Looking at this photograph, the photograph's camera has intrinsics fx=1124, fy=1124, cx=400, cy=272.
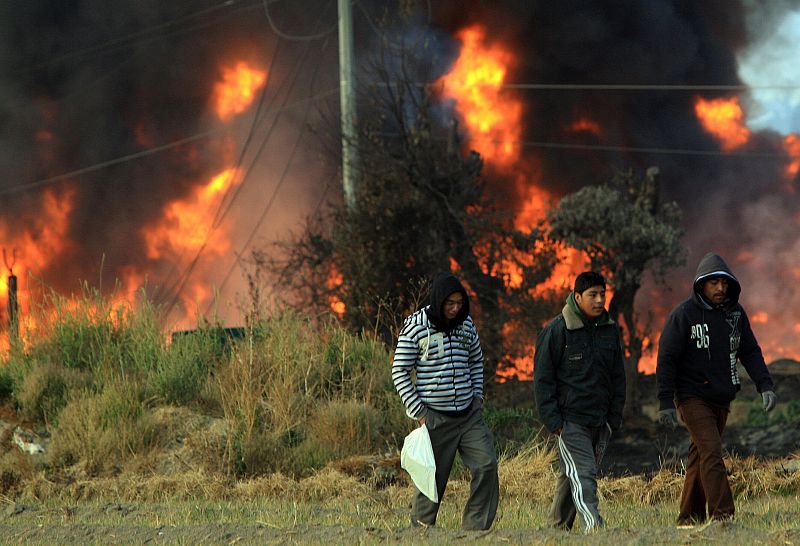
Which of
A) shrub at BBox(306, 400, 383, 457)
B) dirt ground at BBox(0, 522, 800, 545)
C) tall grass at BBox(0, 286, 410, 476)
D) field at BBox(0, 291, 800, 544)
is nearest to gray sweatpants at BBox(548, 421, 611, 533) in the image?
dirt ground at BBox(0, 522, 800, 545)

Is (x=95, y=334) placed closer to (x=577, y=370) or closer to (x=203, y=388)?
(x=203, y=388)

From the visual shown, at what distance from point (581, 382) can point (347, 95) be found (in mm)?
16121

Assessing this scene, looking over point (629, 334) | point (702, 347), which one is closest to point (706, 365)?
point (702, 347)

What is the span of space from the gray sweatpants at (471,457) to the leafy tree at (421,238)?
1322 cm

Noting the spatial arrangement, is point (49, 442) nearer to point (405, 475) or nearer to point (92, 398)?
point (92, 398)

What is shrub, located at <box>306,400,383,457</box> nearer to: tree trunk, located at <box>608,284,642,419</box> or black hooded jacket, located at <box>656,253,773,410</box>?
black hooded jacket, located at <box>656,253,773,410</box>

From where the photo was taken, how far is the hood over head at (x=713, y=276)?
803 centimetres

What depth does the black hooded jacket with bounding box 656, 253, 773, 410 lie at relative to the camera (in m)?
8.05

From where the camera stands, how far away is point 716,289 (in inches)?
316

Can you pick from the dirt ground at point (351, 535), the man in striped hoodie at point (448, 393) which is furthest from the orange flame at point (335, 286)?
the man in striped hoodie at point (448, 393)

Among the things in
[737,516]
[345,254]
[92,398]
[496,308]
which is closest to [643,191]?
[496,308]

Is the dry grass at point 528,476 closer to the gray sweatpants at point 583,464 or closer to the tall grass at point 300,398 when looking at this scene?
the tall grass at point 300,398

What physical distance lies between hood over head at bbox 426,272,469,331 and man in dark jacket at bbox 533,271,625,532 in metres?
0.61

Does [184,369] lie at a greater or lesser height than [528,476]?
greater
